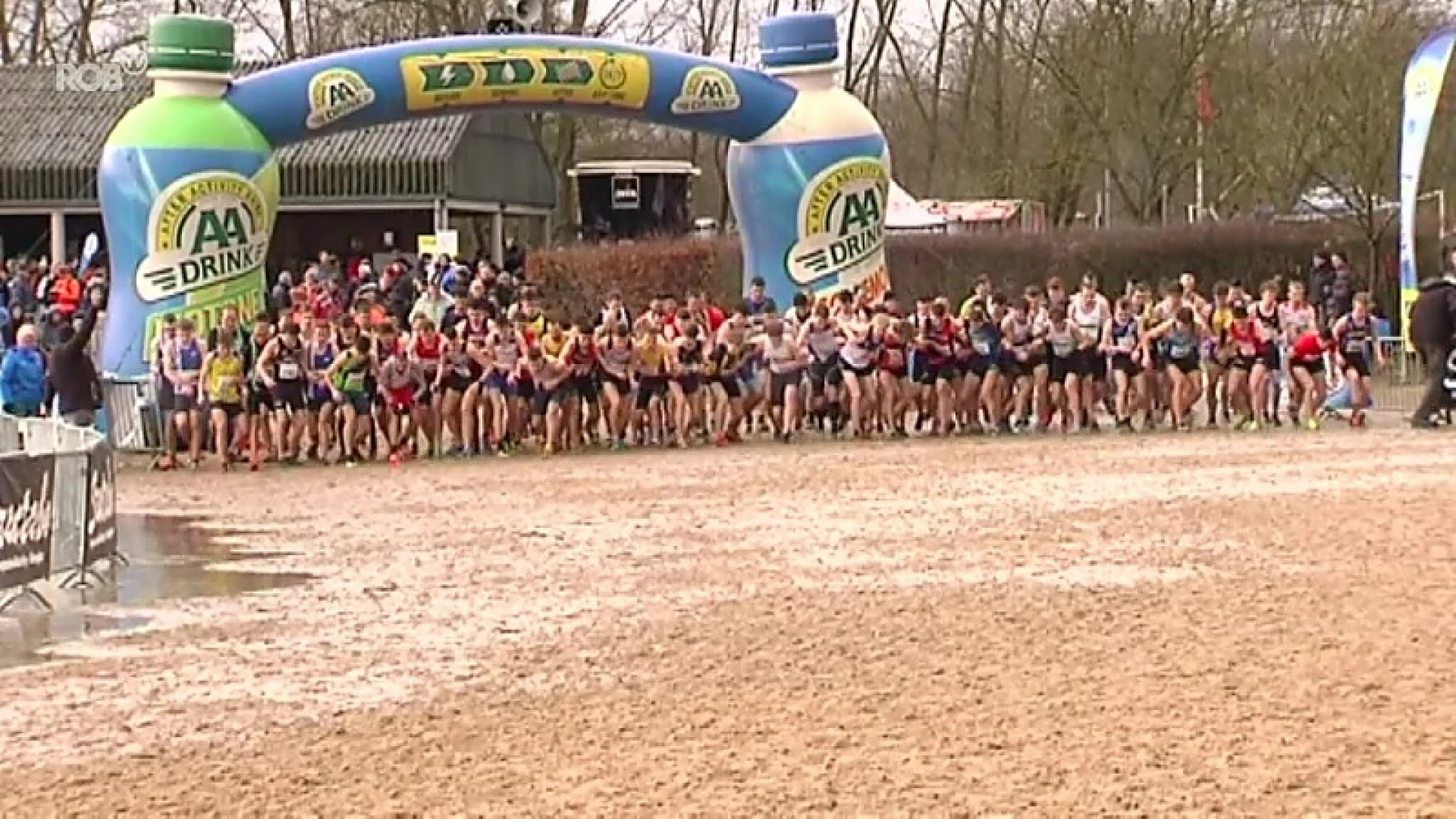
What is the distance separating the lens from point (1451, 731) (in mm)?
9320

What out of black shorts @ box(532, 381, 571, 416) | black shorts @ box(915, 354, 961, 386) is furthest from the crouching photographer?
black shorts @ box(532, 381, 571, 416)

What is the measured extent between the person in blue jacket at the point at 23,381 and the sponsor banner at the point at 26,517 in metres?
7.76

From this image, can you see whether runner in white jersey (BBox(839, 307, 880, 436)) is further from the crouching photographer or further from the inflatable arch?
the crouching photographer

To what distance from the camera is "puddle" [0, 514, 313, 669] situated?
521 inches

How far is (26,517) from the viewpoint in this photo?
14.1m

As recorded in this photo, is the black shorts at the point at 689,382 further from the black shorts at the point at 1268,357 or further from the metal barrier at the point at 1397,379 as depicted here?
the metal barrier at the point at 1397,379

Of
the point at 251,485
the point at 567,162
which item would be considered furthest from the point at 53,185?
the point at 251,485

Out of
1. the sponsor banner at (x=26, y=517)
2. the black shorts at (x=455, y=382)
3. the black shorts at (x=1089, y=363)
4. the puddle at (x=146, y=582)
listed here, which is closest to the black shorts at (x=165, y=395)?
the black shorts at (x=455, y=382)

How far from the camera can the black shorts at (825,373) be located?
2439 centimetres

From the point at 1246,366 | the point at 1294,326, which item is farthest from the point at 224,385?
the point at 1294,326

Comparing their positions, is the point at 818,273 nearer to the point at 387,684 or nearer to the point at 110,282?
the point at 110,282

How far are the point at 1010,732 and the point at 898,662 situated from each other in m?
1.72

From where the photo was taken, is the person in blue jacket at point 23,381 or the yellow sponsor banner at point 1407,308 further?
the yellow sponsor banner at point 1407,308

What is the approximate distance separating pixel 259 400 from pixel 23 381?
7.26 ft
